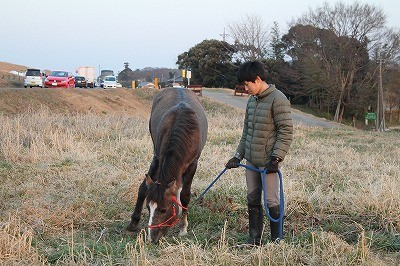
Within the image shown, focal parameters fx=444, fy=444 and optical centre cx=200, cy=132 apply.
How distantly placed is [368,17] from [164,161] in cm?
4056

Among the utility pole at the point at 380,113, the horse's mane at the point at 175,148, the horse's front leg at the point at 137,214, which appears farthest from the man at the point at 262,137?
the utility pole at the point at 380,113

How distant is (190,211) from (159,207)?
1.27m

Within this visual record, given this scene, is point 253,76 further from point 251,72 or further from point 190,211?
point 190,211

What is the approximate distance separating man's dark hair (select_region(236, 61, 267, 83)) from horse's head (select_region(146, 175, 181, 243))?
4.26 ft

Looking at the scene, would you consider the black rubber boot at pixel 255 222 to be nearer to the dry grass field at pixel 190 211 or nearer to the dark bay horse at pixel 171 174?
the dry grass field at pixel 190 211

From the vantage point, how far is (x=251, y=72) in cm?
442

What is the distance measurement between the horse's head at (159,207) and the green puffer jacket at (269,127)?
3.04 feet

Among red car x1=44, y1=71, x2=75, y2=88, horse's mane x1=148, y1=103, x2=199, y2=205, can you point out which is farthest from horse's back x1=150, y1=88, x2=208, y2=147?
red car x1=44, y1=71, x2=75, y2=88

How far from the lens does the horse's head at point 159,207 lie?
4496 mm

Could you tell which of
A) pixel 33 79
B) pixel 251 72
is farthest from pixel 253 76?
pixel 33 79

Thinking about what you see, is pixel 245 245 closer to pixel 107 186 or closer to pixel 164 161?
pixel 164 161

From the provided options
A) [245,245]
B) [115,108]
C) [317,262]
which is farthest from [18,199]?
[115,108]

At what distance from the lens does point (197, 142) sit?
524cm

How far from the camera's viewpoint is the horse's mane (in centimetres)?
452
